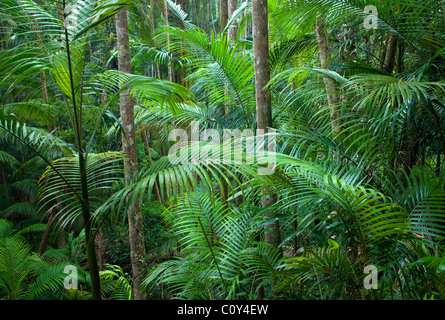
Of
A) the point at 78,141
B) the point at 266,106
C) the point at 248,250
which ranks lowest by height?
the point at 248,250

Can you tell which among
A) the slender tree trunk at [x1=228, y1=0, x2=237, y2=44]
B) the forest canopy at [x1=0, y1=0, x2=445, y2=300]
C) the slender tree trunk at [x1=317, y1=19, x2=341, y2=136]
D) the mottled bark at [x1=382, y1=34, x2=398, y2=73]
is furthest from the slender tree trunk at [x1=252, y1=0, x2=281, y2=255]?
the slender tree trunk at [x1=228, y1=0, x2=237, y2=44]

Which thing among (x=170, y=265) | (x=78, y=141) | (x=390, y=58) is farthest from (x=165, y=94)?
(x=390, y=58)

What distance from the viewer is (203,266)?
8.29ft

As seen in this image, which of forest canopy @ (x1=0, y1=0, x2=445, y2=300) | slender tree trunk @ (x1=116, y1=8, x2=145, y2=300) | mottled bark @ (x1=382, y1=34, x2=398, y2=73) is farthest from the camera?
slender tree trunk @ (x1=116, y1=8, x2=145, y2=300)

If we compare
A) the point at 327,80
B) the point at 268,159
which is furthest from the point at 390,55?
the point at 268,159

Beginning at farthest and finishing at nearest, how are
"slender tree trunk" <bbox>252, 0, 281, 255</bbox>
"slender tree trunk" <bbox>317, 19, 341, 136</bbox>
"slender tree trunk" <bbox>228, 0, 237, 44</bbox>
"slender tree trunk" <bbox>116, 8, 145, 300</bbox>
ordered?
1. "slender tree trunk" <bbox>228, 0, 237, 44</bbox>
2. "slender tree trunk" <bbox>116, 8, 145, 300</bbox>
3. "slender tree trunk" <bbox>317, 19, 341, 136</bbox>
4. "slender tree trunk" <bbox>252, 0, 281, 255</bbox>

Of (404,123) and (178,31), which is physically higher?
(178,31)

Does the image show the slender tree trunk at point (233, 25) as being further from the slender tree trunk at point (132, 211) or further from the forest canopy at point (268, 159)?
the slender tree trunk at point (132, 211)

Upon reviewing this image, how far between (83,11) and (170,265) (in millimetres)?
2085

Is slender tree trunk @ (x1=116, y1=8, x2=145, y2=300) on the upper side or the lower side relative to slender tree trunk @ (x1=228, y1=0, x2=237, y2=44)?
lower

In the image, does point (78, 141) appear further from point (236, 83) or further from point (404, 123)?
point (404, 123)

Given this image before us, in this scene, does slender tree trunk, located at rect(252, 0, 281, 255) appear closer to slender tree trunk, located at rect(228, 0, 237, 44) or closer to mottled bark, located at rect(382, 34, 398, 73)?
mottled bark, located at rect(382, 34, 398, 73)

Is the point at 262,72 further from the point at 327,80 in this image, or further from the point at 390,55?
the point at 390,55

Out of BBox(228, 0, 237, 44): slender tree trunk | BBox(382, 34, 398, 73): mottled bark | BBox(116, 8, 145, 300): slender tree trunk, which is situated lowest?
BBox(116, 8, 145, 300): slender tree trunk
